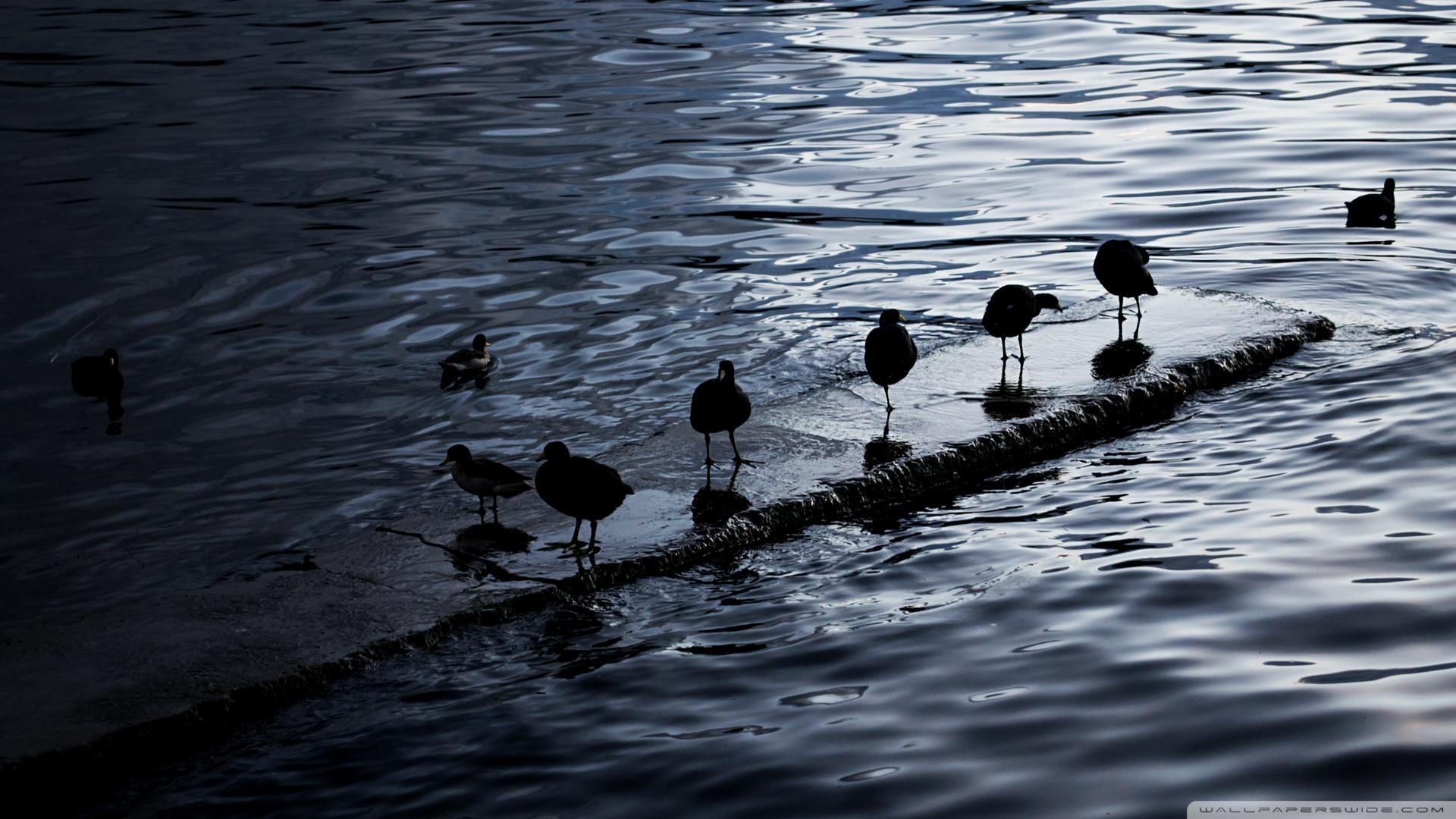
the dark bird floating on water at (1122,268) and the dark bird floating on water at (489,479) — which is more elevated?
the dark bird floating on water at (1122,268)

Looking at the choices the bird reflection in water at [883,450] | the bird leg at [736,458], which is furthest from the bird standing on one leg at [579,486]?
the bird reflection in water at [883,450]

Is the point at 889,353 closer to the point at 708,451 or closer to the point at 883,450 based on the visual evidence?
the point at 883,450

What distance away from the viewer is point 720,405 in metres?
8.48

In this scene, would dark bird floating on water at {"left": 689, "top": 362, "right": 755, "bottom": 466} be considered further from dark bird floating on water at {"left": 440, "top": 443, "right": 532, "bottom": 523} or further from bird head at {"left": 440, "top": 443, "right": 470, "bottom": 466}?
bird head at {"left": 440, "top": 443, "right": 470, "bottom": 466}

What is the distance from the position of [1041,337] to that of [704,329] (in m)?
3.44

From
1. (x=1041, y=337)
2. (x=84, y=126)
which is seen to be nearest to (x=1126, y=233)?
(x=1041, y=337)

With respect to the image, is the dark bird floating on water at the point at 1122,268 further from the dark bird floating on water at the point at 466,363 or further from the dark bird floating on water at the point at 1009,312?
the dark bird floating on water at the point at 466,363

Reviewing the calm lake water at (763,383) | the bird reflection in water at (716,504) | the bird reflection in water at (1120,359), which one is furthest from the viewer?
the bird reflection in water at (1120,359)

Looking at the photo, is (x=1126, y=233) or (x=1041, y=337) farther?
(x=1126, y=233)

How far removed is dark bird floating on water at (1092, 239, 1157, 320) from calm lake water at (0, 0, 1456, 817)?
4.03 feet

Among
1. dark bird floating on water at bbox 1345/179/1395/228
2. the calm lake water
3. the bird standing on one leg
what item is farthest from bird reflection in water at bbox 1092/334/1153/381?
dark bird floating on water at bbox 1345/179/1395/228

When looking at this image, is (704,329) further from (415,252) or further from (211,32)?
(211,32)

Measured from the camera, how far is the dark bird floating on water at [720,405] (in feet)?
27.8

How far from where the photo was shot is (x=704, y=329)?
13.5 m
